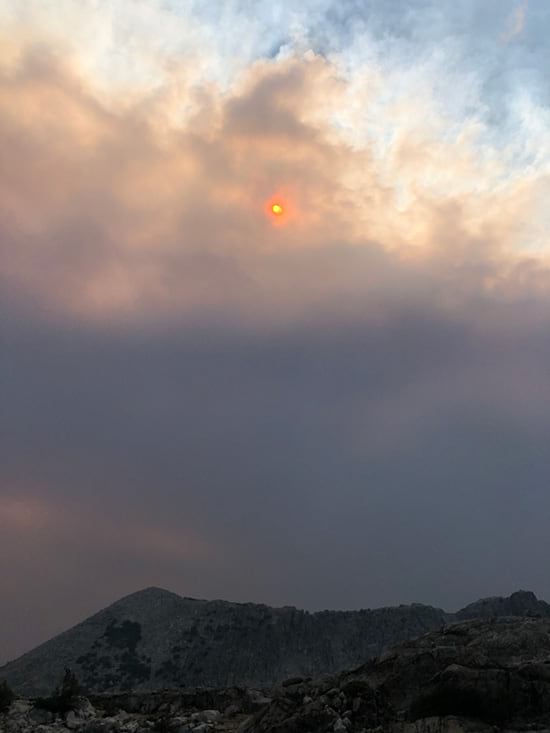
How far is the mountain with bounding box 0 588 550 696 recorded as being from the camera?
117875mm

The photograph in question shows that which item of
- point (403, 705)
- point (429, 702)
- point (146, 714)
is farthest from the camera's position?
point (146, 714)

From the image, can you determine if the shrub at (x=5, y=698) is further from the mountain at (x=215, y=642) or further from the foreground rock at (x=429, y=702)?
the mountain at (x=215, y=642)

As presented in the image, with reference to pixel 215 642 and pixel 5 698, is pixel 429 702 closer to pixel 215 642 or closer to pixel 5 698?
pixel 5 698

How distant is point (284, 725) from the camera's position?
22.5 m

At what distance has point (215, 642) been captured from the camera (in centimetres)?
12975

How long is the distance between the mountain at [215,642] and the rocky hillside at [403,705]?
85.3 m

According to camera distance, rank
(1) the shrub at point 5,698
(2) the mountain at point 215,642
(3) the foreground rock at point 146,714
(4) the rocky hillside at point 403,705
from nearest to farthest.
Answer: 1. (4) the rocky hillside at point 403,705
2. (3) the foreground rock at point 146,714
3. (1) the shrub at point 5,698
4. (2) the mountain at point 215,642

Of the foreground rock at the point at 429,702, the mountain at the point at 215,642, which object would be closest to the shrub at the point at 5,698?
the foreground rock at the point at 429,702

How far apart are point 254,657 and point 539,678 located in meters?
115

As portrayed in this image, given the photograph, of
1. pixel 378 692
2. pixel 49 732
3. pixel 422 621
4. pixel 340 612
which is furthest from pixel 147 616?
pixel 378 692

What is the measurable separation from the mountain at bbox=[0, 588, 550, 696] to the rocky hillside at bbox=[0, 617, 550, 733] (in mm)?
85307

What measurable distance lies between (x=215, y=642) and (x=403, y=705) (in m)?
117

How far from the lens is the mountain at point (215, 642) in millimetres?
117875

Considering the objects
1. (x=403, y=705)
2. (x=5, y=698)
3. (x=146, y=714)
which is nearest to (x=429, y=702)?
(x=403, y=705)
